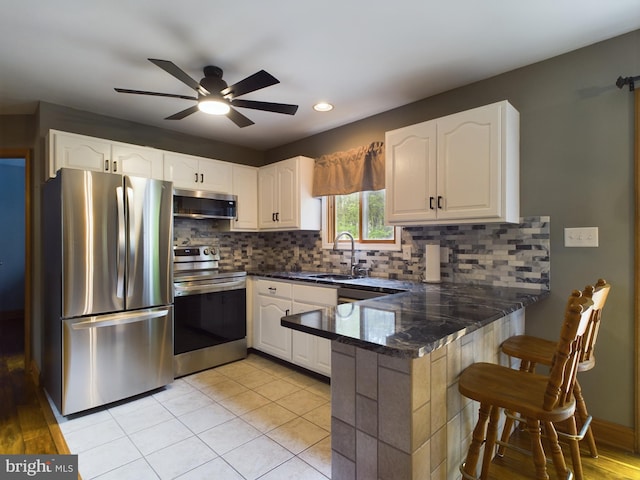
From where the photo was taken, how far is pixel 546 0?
5.31 ft

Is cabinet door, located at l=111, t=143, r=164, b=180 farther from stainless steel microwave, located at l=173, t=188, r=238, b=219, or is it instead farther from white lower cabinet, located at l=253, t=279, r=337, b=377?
white lower cabinet, located at l=253, t=279, r=337, b=377

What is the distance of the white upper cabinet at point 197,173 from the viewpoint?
126 inches

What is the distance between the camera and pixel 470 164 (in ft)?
7.03

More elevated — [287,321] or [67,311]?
[287,321]

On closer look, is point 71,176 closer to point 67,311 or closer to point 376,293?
point 67,311

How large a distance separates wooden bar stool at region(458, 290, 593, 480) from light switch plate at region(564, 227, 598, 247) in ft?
3.02

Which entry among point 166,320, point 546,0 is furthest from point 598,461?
point 166,320

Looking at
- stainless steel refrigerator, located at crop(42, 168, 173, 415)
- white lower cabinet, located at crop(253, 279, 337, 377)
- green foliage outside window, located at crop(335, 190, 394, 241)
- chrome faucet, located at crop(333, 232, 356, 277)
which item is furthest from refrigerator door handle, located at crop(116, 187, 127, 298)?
green foliage outside window, located at crop(335, 190, 394, 241)

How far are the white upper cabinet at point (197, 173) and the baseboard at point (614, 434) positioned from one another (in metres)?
3.48

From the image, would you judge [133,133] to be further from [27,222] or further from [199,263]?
[199,263]

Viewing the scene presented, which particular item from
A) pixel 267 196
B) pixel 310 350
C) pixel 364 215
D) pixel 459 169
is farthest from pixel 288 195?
pixel 459 169

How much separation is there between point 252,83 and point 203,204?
170 cm

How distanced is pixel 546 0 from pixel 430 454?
2.11m

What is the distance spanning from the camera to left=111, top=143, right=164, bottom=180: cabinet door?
2857mm
